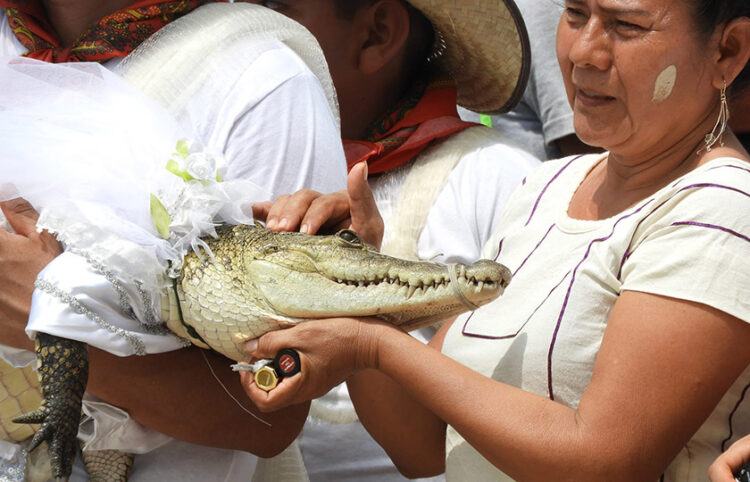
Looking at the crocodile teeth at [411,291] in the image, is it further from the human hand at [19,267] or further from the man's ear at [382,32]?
the man's ear at [382,32]

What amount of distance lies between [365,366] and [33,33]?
1115 mm

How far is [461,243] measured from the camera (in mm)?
2422

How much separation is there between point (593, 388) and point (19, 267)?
954 mm

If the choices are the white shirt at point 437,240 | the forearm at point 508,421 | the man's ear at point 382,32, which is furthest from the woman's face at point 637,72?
the man's ear at point 382,32

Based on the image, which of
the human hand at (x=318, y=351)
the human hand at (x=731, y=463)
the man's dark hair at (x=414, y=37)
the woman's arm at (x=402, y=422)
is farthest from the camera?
the man's dark hair at (x=414, y=37)

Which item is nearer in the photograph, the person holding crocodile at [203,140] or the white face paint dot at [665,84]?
the white face paint dot at [665,84]

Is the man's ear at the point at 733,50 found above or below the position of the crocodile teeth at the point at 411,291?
above

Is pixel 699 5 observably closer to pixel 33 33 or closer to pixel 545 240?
pixel 545 240

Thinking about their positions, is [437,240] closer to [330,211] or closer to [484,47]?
[484,47]

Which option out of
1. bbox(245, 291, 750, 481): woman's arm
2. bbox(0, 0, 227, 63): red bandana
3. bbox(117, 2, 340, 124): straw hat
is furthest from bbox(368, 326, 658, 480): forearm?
bbox(0, 0, 227, 63): red bandana

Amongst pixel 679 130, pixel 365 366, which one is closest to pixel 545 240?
pixel 679 130

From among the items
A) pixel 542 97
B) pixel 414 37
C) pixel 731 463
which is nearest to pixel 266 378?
pixel 731 463

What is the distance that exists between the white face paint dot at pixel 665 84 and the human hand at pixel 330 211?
0.51 metres

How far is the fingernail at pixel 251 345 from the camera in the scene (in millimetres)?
1433
